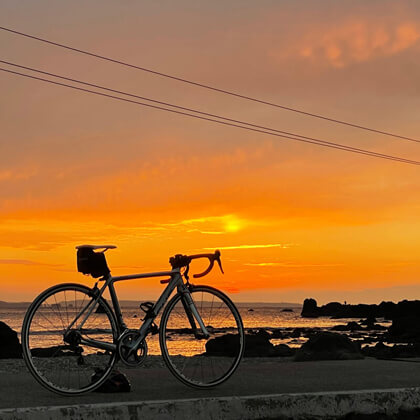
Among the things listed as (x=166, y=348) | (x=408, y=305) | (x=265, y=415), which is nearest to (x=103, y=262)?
(x=166, y=348)

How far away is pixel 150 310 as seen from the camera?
20.6 feet

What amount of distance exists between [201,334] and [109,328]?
2.72 feet

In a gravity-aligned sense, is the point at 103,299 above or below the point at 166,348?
above

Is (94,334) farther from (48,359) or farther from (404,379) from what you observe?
(404,379)

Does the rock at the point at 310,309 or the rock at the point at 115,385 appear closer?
the rock at the point at 115,385

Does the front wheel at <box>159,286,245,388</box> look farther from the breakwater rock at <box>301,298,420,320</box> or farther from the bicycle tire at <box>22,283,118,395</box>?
the breakwater rock at <box>301,298,420,320</box>

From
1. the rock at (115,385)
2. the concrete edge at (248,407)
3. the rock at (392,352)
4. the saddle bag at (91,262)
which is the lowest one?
the rock at (392,352)

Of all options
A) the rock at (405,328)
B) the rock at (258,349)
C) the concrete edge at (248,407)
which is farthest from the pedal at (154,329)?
the rock at (405,328)

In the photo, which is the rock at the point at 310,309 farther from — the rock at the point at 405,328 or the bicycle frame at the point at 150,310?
the bicycle frame at the point at 150,310

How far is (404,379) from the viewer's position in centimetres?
747

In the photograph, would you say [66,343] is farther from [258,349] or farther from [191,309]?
[258,349]

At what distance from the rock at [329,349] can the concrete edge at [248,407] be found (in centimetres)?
415

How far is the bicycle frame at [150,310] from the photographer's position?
19.8 ft

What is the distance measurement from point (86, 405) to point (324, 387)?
240cm
